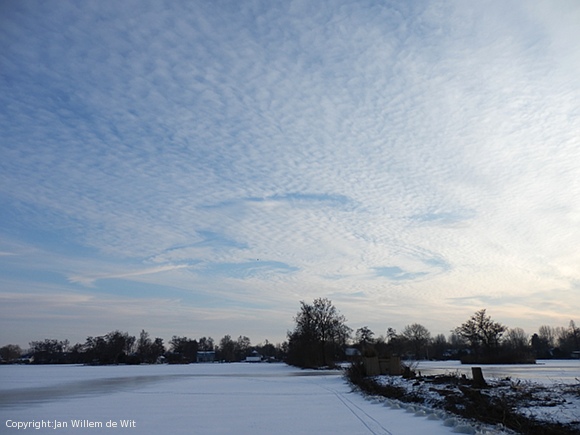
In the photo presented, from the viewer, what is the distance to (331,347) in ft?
248

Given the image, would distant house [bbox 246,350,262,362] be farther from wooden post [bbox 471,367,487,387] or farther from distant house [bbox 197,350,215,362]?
wooden post [bbox 471,367,487,387]

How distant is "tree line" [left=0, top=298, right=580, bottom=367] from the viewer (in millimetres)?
70688

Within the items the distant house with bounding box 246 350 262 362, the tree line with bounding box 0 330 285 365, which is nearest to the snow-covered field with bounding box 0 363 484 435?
the tree line with bounding box 0 330 285 365

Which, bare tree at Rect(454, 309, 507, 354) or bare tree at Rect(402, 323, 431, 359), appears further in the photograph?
bare tree at Rect(402, 323, 431, 359)

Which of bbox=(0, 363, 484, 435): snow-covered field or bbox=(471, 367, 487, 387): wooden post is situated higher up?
bbox=(471, 367, 487, 387): wooden post

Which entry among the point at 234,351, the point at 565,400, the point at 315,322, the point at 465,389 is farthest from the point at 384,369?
the point at 234,351

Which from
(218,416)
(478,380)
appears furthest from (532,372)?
(218,416)

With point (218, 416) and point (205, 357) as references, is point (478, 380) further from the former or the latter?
point (205, 357)

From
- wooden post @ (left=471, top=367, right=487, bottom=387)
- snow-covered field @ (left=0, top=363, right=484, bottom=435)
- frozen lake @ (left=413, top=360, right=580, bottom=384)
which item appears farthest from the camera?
frozen lake @ (left=413, top=360, right=580, bottom=384)

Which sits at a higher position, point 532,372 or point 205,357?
→ point 532,372

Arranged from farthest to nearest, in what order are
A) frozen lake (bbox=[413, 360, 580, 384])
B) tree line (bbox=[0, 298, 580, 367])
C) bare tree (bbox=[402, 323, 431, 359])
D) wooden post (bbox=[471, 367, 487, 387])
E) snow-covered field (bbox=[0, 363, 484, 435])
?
bare tree (bbox=[402, 323, 431, 359]) < tree line (bbox=[0, 298, 580, 367]) < frozen lake (bbox=[413, 360, 580, 384]) < wooden post (bbox=[471, 367, 487, 387]) < snow-covered field (bbox=[0, 363, 484, 435])

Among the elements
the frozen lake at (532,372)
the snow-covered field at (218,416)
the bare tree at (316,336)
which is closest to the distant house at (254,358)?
the bare tree at (316,336)

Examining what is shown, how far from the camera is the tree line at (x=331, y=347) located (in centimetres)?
7069

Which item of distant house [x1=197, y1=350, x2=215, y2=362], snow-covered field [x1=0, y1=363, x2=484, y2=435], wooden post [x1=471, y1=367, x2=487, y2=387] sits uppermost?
wooden post [x1=471, y1=367, x2=487, y2=387]
